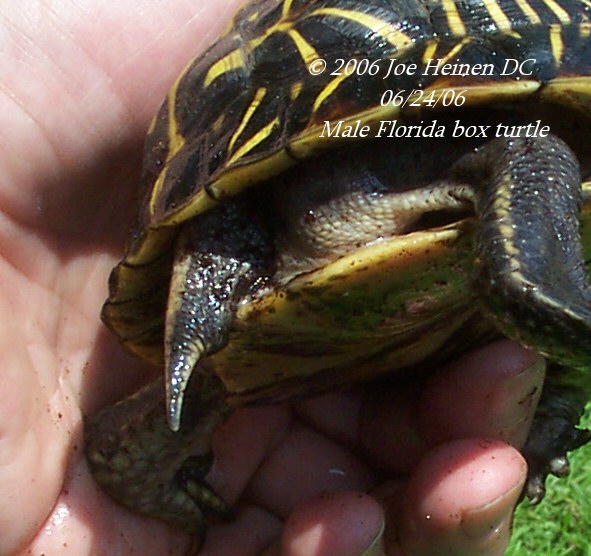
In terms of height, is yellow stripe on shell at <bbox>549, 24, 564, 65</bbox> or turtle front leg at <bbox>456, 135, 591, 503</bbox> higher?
yellow stripe on shell at <bbox>549, 24, 564, 65</bbox>

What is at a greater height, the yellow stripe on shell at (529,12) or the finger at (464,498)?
the yellow stripe on shell at (529,12)

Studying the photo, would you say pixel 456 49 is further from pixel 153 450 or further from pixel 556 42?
pixel 153 450

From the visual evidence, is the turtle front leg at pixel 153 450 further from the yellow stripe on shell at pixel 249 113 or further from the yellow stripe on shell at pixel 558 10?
the yellow stripe on shell at pixel 558 10

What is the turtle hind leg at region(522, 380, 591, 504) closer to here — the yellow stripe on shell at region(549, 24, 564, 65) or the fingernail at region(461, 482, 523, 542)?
the fingernail at region(461, 482, 523, 542)

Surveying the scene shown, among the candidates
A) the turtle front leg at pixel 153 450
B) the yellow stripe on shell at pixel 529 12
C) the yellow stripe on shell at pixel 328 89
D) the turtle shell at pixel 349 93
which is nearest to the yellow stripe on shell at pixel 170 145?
the turtle shell at pixel 349 93

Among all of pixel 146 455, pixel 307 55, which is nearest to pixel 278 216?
pixel 307 55

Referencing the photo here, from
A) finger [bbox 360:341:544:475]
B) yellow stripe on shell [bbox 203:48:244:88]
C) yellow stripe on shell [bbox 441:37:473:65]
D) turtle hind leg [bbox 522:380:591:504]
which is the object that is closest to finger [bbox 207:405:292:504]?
finger [bbox 360:341:544:475]
